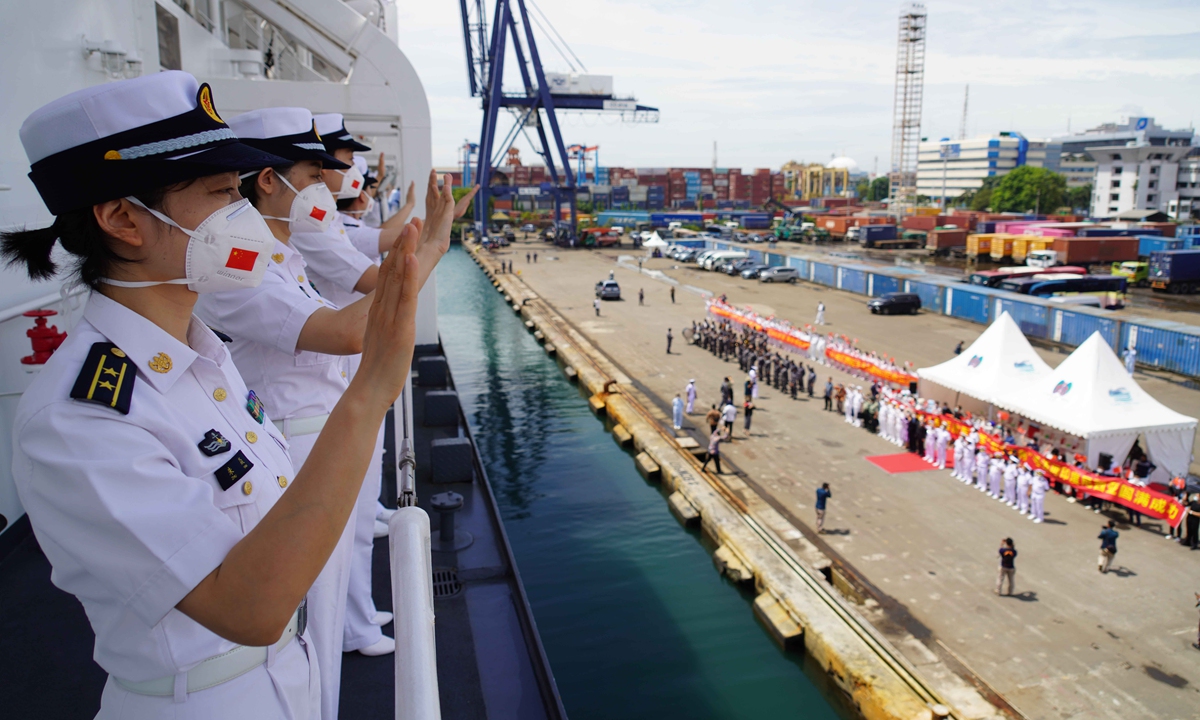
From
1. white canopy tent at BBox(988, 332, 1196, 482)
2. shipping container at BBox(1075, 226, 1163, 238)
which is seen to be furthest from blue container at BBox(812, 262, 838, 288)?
white canopy tent at BBox(988, 332, 1196, 482)

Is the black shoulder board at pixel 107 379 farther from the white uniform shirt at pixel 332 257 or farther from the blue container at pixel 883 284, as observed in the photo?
the blue container at pixel 883 284

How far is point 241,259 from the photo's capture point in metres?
1.70

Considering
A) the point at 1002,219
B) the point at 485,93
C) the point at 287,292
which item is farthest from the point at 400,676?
the point at 1002,219

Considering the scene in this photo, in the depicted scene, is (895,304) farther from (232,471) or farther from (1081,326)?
(232,471)

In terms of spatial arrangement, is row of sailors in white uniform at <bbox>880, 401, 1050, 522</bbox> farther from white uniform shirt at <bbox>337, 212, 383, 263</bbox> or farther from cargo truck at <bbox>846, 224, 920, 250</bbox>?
cargo truck at <bbox>846, 224, 920, 250</bbox>

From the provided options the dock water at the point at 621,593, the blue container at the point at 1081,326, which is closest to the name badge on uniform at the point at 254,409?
the dock water at the point at 621,593

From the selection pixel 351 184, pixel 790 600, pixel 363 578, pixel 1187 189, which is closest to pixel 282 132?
pixel 351 184

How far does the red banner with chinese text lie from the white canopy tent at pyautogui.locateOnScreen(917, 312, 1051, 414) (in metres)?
1.43

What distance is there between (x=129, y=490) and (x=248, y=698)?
61 cm

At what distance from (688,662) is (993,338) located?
10043mm

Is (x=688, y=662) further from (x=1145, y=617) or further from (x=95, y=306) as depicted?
(x=95, y=306)

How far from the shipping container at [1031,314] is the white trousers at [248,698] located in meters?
29.1

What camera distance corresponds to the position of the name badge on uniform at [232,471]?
1561 millimetres

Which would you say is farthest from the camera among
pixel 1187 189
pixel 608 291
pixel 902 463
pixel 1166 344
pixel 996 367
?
pixel 1187 189
